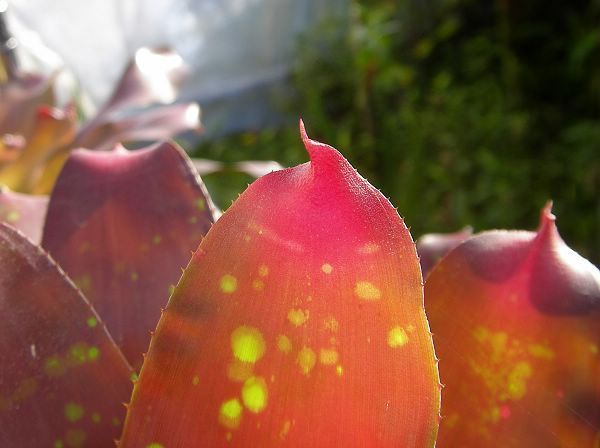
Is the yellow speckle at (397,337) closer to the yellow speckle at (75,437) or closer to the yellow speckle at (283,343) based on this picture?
the yellow speckle at (283,343)

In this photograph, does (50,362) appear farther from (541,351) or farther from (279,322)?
(541,351)

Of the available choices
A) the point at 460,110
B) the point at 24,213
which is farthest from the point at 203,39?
the point at 24,213

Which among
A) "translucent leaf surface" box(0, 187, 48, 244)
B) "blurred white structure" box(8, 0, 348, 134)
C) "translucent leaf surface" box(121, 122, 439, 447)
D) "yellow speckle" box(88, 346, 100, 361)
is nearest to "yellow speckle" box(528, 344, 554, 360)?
"translucent leaf surface" box(121, 122, 439, 447)

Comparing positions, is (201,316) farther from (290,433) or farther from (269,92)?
(269,92)

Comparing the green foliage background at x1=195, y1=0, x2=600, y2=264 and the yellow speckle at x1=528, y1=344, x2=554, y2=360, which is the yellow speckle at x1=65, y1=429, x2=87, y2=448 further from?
the green foliage background at x1=195, y1=0, x2=600, y2=264

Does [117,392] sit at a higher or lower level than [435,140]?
higher

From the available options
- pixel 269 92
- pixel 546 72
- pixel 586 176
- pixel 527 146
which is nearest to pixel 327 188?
pixel 586 176
